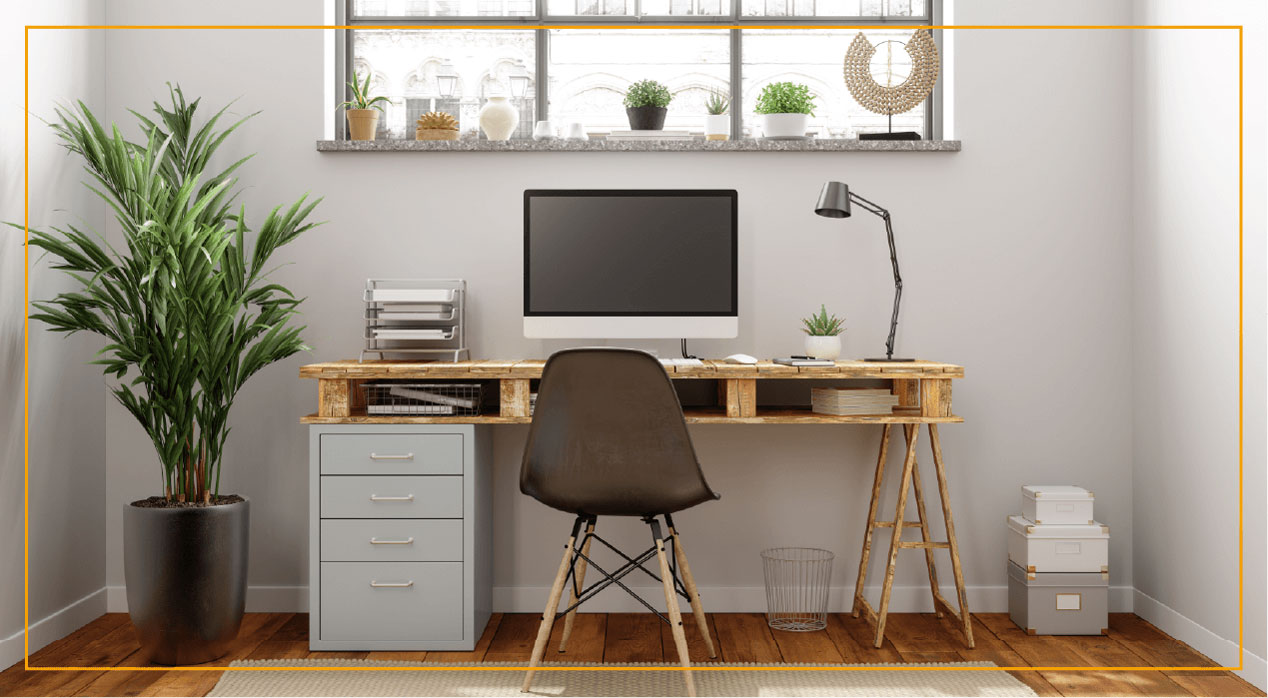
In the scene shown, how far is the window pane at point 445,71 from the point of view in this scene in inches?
133

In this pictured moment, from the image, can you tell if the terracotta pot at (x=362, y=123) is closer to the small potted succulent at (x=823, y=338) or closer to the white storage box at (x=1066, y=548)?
the small potted succulent at (x=823, y=338)

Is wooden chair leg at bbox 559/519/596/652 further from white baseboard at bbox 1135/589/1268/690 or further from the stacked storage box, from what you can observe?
white baseboard at bbox 1135/589/1268/690

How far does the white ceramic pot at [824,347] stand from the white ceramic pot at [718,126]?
76 cm

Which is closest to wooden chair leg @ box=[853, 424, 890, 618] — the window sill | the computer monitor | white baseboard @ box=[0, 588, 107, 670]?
the computer monitor

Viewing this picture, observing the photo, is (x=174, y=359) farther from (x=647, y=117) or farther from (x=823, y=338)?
(x=823, y=338)

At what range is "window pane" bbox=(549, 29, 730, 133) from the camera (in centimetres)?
341

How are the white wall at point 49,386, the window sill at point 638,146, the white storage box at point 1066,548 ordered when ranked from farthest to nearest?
the window sill at point 638,146, the white storage box at point 1066,548, the white wall at point 49,386

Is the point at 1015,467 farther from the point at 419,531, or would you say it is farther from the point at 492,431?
the point at 419,531

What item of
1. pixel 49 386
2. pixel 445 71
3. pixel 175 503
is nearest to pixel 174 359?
pixel 175 503

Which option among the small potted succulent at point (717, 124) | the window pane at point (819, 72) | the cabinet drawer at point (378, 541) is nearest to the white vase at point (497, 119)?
the small potted succulent at point (717, 124)

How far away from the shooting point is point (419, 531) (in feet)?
8.91

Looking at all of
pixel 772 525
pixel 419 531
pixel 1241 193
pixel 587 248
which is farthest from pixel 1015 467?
pixel 419 531

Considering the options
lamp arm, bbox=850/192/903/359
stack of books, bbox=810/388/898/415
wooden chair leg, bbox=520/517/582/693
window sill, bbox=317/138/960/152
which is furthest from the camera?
window sill, bbox=317/138/960/152

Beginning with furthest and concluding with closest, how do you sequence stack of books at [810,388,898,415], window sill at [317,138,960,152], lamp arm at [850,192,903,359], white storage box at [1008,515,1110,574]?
window sill at [317,138,960,152] < lamp arm at [850,192,903,359] < white storage box at [1008,515,1110,574] < stack of books at [810,388,898,415]
